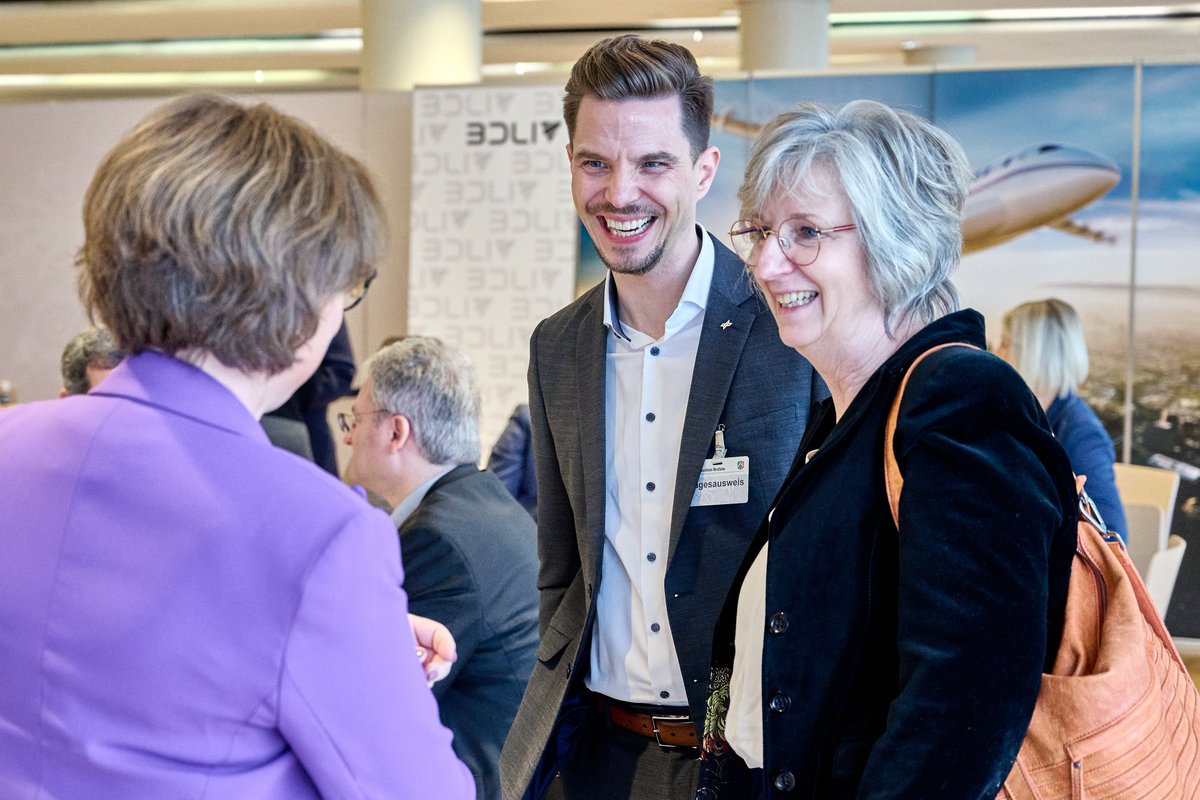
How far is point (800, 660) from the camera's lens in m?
1.41

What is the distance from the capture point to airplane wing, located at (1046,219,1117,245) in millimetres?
6516

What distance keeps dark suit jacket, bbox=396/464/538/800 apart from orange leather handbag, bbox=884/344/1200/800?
1.56 metres

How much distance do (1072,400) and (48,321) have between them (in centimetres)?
655

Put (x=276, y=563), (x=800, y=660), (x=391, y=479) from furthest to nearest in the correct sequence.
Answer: (x=391, y=479)
(x=800, y=660)
(x=276, y=563)

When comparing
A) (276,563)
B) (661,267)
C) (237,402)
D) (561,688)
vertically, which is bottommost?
(561,688)

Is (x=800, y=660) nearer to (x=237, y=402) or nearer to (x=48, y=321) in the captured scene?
(x=237, y=402)

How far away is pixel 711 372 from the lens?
1998 millimetres

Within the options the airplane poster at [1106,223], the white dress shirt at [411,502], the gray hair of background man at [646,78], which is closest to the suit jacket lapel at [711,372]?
the gray hair of background man at [646,78]

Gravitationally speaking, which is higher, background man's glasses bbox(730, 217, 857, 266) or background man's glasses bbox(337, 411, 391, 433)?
background man's glasses bbox(730, 217, 857, 266)

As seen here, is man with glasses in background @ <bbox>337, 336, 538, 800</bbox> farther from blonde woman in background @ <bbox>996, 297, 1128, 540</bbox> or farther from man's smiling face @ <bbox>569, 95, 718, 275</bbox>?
blonde woman in background @ <bbox>996, 297, 1128, 540</bbox>

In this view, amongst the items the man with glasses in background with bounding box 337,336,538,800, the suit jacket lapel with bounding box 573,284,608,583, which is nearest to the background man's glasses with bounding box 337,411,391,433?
the man with glasses in background with bounding box 337,336,538,800

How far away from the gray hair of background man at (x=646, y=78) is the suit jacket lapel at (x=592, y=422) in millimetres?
332

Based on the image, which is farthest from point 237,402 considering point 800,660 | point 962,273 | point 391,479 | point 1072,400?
point 962,273

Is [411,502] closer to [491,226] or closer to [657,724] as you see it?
[657,724]
